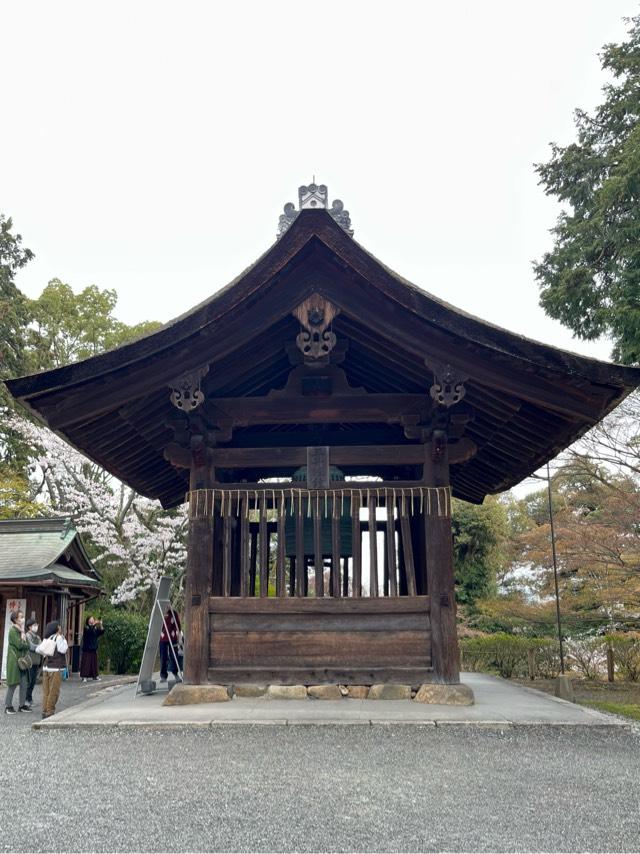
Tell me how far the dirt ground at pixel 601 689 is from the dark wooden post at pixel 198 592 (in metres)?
9.71

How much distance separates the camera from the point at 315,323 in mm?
6723

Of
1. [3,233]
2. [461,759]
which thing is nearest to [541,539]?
[461,759]

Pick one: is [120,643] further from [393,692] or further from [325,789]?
[325,789]

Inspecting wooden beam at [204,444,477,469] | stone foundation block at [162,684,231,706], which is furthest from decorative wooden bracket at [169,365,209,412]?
stone foundation block at [162,684,231,706]

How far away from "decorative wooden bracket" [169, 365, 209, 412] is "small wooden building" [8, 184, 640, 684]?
2 cm

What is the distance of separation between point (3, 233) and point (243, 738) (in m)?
22.5

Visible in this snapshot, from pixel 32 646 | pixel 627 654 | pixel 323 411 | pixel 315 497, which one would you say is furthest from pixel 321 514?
pixel 627 654

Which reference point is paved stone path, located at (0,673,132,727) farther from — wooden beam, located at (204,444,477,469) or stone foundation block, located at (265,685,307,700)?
wooden beam, located at (204,444,477,469)

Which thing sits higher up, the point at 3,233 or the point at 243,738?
the point at 3,233

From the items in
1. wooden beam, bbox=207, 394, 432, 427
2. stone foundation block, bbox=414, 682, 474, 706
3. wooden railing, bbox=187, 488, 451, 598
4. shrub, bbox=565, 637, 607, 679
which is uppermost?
wooden beam, bbox=207, 394, 432, 427

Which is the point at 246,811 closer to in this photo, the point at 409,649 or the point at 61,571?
the point at 409,649

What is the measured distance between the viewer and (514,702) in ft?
23.4

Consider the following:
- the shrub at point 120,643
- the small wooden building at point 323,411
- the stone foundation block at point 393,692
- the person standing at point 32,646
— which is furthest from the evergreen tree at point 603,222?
the shrub at point 120,643

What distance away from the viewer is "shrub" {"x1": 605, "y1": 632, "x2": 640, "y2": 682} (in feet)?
55.4
